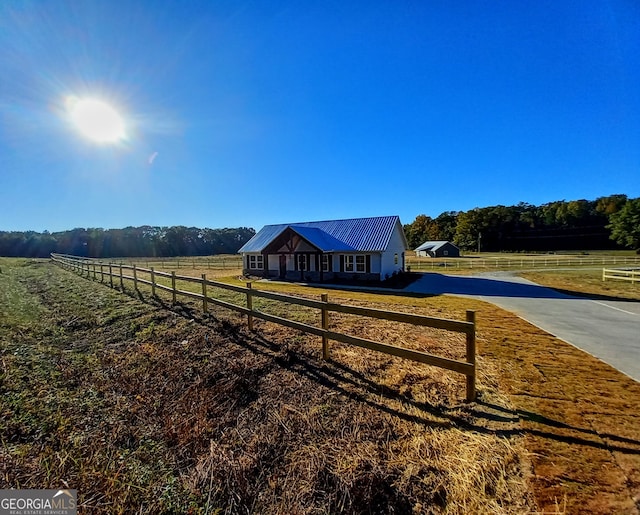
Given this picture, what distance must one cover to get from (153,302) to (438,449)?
33.5 ft

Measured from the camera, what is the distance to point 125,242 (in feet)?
262

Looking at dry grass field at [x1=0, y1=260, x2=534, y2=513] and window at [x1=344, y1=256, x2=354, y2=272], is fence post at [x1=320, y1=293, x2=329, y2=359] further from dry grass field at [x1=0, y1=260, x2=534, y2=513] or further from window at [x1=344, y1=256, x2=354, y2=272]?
window at [x1=344, y1=256, x2=354, y2=272]

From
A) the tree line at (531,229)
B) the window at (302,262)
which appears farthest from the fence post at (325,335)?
the tree line at (531,229)

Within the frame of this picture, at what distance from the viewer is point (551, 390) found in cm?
443

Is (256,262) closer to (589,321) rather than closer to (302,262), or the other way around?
(302,262)

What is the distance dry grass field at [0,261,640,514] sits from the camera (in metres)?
2.77

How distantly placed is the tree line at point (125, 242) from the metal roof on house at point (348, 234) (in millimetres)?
65473

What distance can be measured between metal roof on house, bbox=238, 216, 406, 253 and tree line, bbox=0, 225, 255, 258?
65473 millimetres

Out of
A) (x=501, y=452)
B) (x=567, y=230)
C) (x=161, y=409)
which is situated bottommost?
(x=161, y=409)

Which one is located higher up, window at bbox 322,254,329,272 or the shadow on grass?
window at bbox 322,254,329,272

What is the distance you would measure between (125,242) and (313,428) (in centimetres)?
9201

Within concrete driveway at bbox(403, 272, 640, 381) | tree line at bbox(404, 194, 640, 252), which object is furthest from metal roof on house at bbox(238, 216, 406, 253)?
tree line at bbox(404, 194, 640, 252)

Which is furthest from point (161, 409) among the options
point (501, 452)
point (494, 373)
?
point (494, 373)

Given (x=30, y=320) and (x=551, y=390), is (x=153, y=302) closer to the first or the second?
(x=30, y=320)
